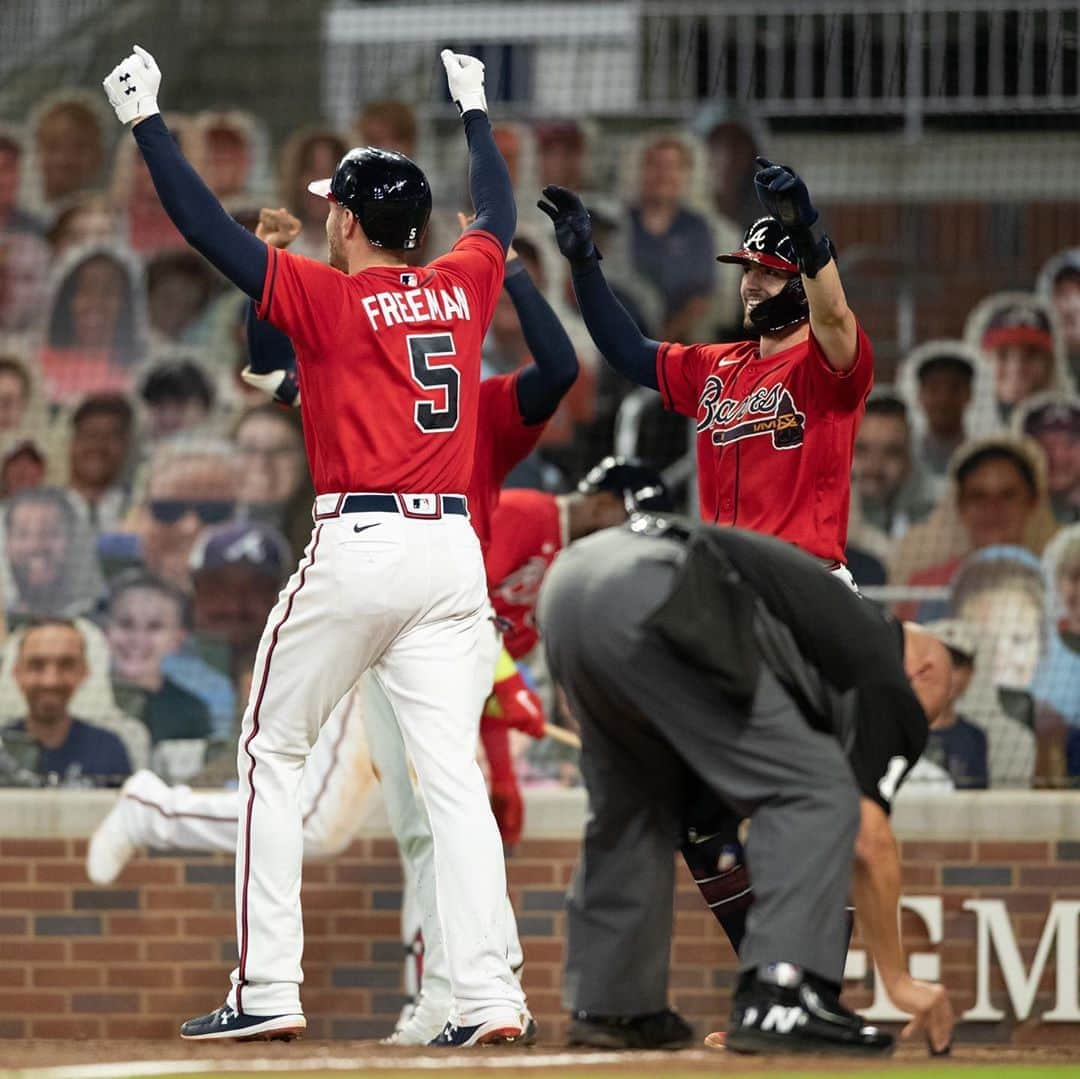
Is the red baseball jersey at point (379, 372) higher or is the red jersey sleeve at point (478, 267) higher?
the red jersey sleeve at point (478, 267)

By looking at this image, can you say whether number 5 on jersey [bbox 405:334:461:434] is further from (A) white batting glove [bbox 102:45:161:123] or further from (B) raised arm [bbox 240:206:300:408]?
(A) white batting glove [bbox 102:45:161:123]

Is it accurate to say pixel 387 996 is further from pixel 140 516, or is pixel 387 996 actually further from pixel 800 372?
pixel 800 372

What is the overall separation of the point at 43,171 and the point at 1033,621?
15.8 feet

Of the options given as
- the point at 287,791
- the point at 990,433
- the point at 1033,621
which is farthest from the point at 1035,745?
the point at 287,791

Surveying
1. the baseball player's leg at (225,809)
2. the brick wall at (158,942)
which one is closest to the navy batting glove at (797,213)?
the baseball player's leg at (225,809)

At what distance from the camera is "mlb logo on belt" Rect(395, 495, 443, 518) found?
4219 mm

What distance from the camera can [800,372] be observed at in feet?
14.3

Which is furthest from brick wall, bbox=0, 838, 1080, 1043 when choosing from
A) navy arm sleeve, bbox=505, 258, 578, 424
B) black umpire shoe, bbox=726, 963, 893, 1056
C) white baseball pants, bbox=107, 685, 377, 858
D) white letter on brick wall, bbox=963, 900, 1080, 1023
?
black umpire shoe, bbox=726, 963, 893, 1056

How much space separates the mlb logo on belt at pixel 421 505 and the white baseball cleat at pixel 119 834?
2597 millimetres

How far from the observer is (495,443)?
506 cm

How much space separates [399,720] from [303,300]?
92cm

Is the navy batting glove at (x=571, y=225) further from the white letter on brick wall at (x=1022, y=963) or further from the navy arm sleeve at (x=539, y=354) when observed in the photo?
the white letter on brick wall at (x=1022, y=963)

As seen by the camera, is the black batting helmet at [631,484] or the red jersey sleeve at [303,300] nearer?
the red jersey sleeve at [303,300]

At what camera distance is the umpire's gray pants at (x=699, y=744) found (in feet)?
10.6
